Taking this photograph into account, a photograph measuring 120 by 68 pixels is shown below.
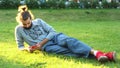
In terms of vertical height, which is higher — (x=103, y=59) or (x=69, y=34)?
(x=103, y=59)

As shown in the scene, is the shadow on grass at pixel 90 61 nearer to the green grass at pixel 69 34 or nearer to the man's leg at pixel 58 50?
the green grass at pixel 69 34

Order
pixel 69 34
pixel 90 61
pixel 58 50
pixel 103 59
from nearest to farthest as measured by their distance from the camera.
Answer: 1. pixel 103 59
2. pixel 90 61
3. pixel 58 50
4. pixel 69 34

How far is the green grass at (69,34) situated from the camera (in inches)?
238

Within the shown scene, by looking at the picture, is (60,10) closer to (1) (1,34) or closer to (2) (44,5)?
(2) (44,5)

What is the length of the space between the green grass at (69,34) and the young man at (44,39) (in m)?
0.14

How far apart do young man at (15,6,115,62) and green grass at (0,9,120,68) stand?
0.14 metres

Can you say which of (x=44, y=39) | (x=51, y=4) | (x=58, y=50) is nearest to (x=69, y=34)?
(x=44, y=39)

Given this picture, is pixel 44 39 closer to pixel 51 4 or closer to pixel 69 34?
pixel 69 34

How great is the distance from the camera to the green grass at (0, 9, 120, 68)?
238 inches

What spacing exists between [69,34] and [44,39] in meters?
3.11

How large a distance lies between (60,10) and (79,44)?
9.34m

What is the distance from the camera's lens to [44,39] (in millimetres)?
6891

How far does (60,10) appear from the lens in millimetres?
15719

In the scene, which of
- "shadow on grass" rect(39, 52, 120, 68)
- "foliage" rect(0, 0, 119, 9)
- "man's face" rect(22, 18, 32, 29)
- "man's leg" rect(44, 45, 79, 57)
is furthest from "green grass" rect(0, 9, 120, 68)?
"foliage" rect(0, 0, 119, 9)
